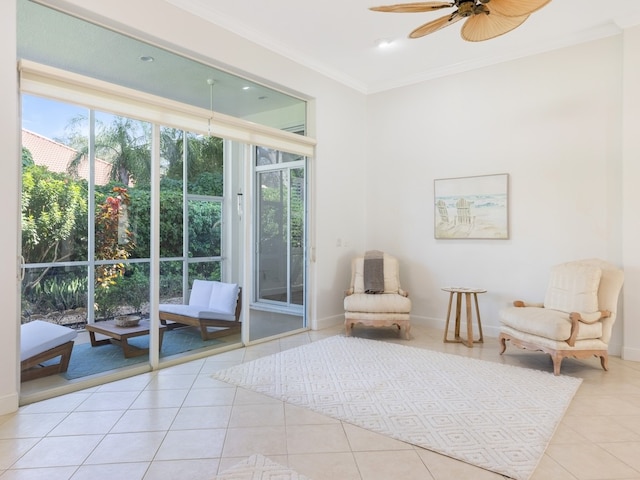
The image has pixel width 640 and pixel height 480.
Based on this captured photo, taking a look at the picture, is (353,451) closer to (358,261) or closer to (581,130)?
(358,261)

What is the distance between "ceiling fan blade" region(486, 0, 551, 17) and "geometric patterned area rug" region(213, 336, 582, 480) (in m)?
2.62

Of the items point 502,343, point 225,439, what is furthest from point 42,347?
point 502,343

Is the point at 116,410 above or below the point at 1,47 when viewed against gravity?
below

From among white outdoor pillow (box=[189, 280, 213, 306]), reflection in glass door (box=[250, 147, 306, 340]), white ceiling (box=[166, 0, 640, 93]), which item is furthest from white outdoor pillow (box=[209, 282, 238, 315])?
white ceiling (box=[166, 0, 640, 93])

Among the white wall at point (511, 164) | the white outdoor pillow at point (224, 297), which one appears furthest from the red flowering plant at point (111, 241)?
the white wall at point (511, 164)

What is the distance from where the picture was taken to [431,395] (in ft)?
10.4

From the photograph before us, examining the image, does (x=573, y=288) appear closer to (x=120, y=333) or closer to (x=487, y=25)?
(x=487, y=25)

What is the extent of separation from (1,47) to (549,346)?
481cm

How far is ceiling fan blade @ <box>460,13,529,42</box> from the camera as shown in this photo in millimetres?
2896

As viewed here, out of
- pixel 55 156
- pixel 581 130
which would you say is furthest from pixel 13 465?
pixel 581 130

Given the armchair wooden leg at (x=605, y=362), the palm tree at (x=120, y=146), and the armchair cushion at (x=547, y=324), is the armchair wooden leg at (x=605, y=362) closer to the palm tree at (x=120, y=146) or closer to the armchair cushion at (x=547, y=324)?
the armchair cushion at (x=547, y=324)

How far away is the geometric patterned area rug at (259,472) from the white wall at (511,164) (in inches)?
145

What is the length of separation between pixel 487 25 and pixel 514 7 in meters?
0.39

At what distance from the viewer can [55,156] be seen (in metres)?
3.23
